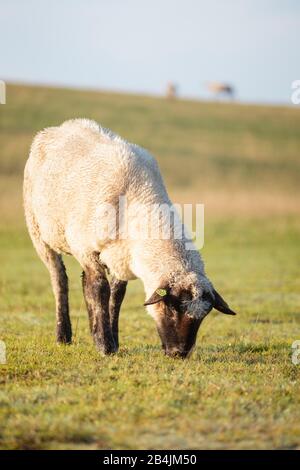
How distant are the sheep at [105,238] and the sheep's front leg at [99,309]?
0.5 inches

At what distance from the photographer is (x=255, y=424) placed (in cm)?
659

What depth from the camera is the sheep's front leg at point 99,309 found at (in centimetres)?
917

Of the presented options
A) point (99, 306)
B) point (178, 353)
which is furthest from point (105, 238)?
point (178, 353)

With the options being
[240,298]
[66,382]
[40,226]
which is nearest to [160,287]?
[66,382]

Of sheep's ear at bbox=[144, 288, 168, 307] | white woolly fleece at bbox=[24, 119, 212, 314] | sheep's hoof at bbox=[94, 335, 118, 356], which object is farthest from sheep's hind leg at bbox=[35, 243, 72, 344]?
sheep's ear at bbox=[144, 288, 168, 307]

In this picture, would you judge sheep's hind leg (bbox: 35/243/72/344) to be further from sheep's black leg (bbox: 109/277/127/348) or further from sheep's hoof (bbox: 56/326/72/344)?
sheep's black leg (bbox: 109/277/127/348)

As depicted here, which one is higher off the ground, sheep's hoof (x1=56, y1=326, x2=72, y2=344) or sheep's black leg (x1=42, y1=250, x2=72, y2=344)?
sheep's black leg (x1=42, y1=250, x2=72, y2=344)

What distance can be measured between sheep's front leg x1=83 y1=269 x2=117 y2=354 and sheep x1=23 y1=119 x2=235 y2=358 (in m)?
0.01

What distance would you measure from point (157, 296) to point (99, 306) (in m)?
1.20

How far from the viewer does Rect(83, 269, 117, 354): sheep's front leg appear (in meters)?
9.17

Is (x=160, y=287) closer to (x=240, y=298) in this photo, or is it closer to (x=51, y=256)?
(x=51, y=256)

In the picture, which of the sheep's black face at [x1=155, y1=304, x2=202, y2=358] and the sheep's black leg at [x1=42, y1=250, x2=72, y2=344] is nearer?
the sheep's black face at [x1=155, y1=304, x2=202, y2=358]

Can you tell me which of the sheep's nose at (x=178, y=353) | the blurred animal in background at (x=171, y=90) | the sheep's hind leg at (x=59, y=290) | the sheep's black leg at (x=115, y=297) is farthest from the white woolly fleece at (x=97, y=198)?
the blurred animal in background at (x=171, y=90)

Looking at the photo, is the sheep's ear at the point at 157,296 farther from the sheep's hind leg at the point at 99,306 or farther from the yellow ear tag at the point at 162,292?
the sheep's hind leg at the point at 99,306
